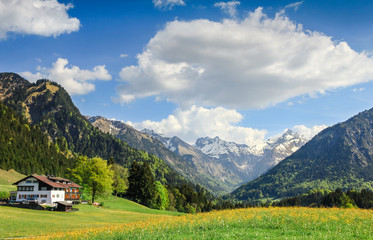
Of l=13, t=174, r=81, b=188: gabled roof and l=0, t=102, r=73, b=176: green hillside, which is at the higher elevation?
l=0, t=102, r=73, b=176: green hillside

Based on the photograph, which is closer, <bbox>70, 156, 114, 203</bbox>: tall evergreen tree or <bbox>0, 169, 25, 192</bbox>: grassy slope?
<bbox>70, 156, 114, 203</bbox>: tall evergreen tree

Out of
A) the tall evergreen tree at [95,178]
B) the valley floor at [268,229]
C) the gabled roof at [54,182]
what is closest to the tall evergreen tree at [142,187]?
the tall evergreen tree at [95,178]

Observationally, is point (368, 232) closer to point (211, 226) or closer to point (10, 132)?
point (211, 226)

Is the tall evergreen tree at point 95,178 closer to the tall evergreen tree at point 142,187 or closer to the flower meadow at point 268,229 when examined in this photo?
the tall evergreen tree at point 142,187

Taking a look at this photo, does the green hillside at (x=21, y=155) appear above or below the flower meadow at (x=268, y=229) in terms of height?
above

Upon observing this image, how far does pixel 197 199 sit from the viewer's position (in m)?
180

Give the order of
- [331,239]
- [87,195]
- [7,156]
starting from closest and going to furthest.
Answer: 1. [331,239]
2. [87,195]
3. [7,156]

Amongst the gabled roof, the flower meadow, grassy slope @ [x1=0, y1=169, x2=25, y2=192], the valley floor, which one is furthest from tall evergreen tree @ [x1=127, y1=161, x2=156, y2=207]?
the flower meadow

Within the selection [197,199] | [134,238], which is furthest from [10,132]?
[134,238]

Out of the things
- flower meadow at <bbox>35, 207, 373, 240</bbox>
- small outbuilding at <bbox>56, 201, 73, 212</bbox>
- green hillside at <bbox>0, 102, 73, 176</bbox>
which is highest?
green hillside at <bbox>0, 102, 73, 176</bbox>

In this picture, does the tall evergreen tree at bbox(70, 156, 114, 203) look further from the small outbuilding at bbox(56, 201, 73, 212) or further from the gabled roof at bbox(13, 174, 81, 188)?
the small outbuilding at bbox(56, 201, 73, 212)

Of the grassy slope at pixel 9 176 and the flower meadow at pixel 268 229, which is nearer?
the flower meadow at pixel 268 229

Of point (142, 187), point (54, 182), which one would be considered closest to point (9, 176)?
point (54, 182)

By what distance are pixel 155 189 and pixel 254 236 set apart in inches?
4405
